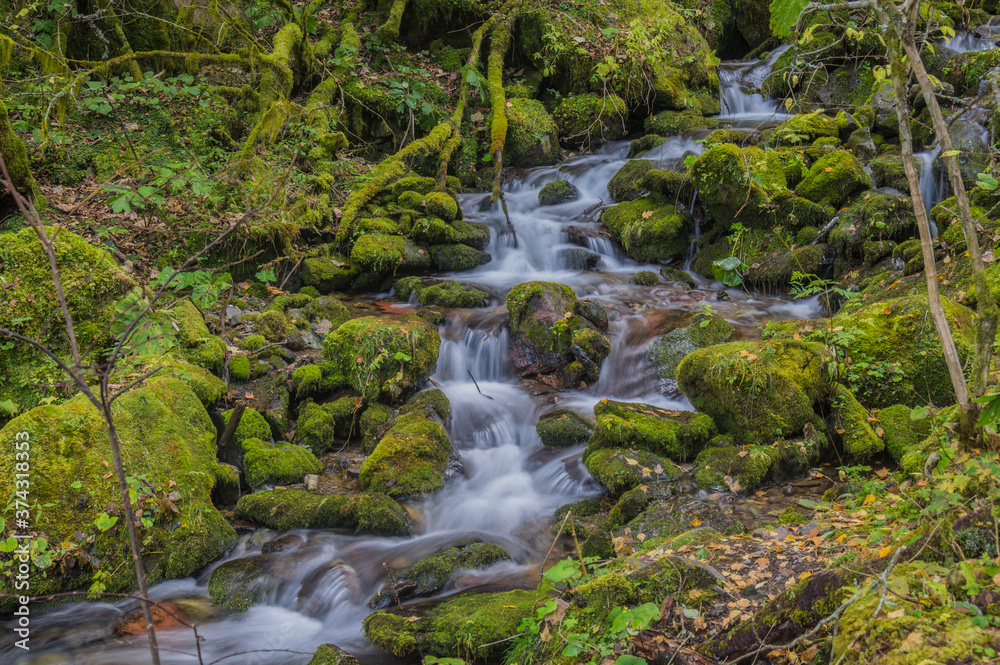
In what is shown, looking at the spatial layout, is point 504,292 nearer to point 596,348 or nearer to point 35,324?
point 596,348

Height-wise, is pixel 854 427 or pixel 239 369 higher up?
pixel 239 369

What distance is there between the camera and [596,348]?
Result: 7.38 meters

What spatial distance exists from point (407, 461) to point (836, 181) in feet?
26.1

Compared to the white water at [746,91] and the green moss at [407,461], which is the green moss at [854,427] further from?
the white water at [746,91]

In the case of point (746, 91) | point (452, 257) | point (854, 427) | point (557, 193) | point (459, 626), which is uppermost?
point (746, 91)

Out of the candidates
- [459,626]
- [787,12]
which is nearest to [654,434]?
[459,626]

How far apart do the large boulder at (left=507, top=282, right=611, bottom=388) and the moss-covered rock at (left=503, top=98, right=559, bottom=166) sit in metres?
6.85

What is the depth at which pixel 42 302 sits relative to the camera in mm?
5453

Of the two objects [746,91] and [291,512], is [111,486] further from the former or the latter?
[746,91]

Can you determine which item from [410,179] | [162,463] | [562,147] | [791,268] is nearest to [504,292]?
[410,179]

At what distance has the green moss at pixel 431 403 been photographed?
6582mm

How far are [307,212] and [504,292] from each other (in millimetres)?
3477

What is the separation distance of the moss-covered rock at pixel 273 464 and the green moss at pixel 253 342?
1752mm

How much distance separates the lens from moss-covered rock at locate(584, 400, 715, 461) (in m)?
5.46
